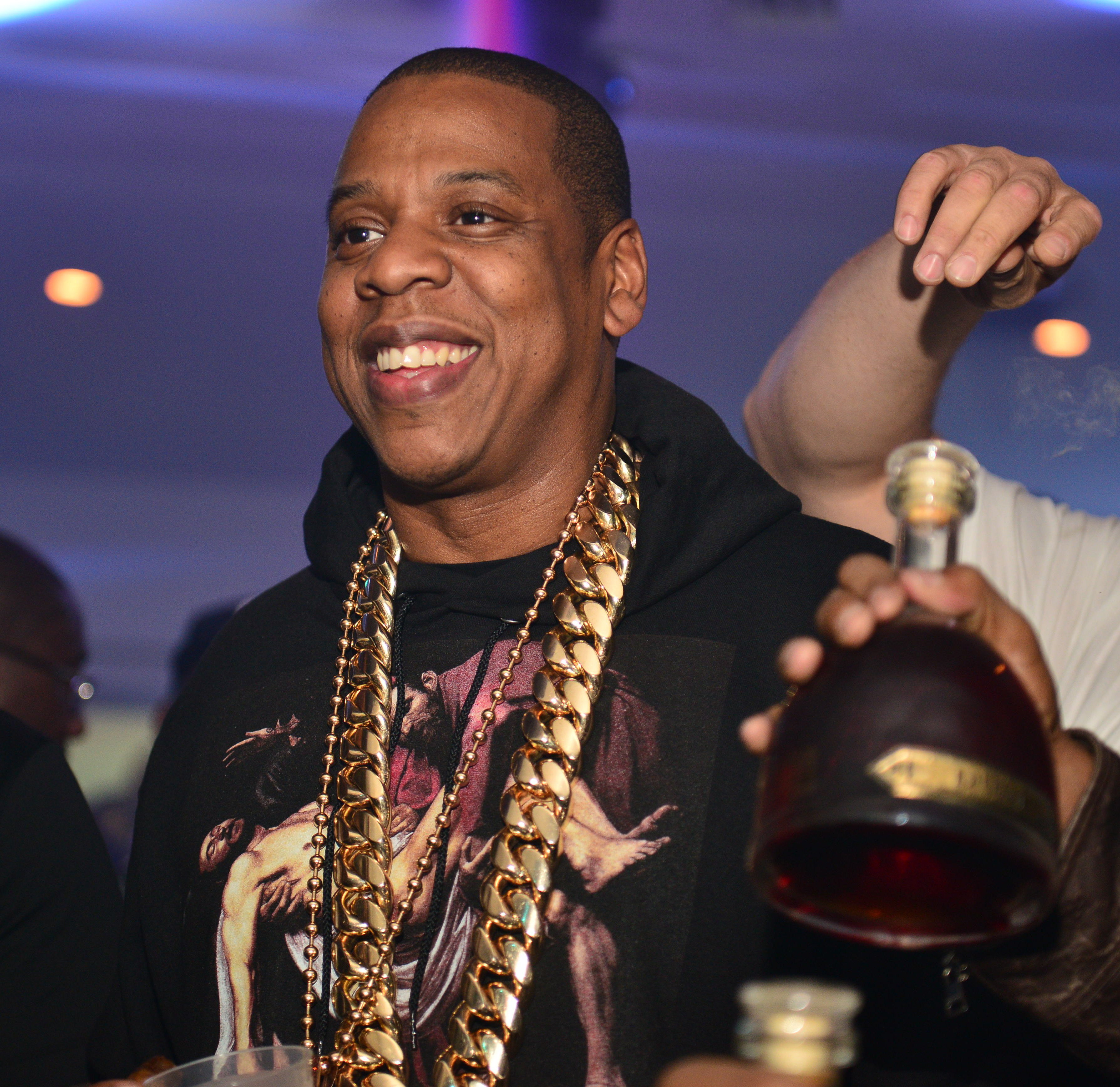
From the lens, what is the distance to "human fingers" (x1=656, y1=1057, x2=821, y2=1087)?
0.55m

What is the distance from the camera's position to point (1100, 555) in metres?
1.56

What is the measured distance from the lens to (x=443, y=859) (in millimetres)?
1259

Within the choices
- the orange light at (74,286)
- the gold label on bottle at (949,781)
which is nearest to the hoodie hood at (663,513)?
the gold label on bottle at (949,781)

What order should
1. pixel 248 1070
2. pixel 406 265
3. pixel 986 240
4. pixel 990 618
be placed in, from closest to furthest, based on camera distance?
pixel 990 618
pixel 248 1070
pixel 986 240
pixel 406 265

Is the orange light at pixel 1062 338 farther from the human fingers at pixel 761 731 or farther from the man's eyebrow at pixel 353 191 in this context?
the human fingers at pixel 761 731

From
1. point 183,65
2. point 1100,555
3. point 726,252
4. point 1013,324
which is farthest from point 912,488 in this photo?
point 183,65

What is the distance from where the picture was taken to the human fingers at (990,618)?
709 mm

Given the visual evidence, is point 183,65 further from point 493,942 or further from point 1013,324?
point 493,942

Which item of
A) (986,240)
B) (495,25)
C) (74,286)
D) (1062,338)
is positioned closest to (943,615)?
(986,240)

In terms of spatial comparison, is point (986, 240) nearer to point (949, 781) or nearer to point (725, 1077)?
point (949, 781)

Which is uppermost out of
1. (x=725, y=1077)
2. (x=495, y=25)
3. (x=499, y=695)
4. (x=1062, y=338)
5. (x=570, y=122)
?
(x=495, y=25)

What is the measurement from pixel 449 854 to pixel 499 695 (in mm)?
179

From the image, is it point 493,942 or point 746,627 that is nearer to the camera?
point 493,942

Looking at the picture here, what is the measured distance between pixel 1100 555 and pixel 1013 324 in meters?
2.02
